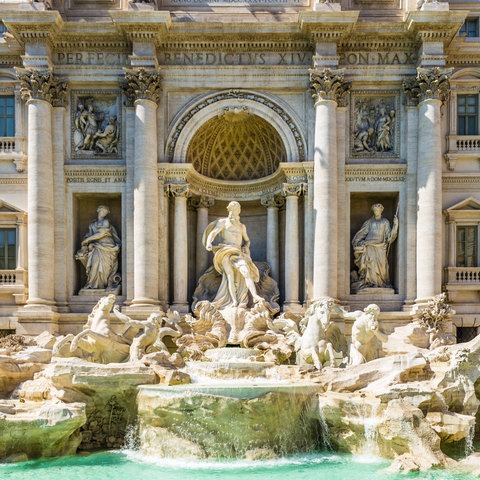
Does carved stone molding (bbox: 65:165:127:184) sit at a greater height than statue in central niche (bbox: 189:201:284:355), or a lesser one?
greater

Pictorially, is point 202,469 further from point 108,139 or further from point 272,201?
point 108,139

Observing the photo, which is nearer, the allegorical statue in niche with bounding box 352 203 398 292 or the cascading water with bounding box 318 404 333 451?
the cascading water with bounding box 318 404 333 451

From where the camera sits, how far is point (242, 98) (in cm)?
2108

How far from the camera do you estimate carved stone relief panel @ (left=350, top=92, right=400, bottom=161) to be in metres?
21.2

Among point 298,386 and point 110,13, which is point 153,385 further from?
point 110,13

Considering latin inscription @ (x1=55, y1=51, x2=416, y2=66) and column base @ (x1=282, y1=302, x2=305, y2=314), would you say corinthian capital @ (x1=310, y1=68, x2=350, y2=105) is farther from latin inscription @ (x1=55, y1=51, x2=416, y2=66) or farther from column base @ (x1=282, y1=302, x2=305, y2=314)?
column base @ (x1=282, y1=302, x2=305, y2=314)

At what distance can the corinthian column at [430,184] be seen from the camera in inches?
791

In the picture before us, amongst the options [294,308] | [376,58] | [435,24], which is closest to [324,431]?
[294,308]

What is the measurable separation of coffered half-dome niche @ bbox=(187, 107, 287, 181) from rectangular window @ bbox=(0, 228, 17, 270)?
21.8 ft

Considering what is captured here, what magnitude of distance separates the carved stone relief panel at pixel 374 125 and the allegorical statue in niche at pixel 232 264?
4.85 metres

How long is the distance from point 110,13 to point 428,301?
13.8 meters

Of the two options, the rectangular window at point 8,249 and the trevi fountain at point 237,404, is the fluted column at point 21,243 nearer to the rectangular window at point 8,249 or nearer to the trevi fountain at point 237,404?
the rectangular window at point 8,249

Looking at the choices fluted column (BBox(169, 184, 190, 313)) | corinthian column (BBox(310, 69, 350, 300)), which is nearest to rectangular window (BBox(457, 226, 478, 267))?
corinthian column (BBox(310, 69, 350, 300))

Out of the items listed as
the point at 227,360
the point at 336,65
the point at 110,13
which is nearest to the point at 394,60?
the point at 336,65
